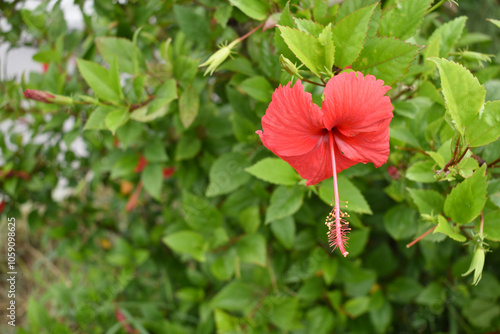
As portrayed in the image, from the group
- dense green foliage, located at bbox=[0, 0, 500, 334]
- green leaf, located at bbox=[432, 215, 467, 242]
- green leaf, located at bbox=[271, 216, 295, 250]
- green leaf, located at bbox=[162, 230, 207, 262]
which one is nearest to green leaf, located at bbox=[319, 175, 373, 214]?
dense green foliage, located at bbox=[0, 0, 500, 334]

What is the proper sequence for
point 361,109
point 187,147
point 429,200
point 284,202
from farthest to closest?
point 187,147, point 284,202, point 429,200, point 361,109

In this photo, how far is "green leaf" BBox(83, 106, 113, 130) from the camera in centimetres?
80

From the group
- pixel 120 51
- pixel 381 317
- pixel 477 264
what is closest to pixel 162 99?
pixel 120 51

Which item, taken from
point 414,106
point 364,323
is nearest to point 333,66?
point 414,106

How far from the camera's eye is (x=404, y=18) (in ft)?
2.00

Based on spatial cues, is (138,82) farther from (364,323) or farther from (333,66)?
(364,323)

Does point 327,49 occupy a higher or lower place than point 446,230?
higher

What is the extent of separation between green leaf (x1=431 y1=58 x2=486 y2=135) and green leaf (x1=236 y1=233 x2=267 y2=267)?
1.87 feet

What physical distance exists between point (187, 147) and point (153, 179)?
137 millimetres

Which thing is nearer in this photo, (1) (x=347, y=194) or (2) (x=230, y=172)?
(1) (x=347, y=194)

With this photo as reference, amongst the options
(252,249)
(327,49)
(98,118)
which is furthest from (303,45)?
(252,249)

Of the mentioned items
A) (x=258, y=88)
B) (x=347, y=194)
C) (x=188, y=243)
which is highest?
(x=258, y=88)

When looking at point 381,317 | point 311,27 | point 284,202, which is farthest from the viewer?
point 381,317

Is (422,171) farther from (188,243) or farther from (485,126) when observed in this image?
(188,243)
